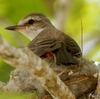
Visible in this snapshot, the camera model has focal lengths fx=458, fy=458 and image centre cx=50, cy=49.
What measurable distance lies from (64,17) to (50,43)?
239cm

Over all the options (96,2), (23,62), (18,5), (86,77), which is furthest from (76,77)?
(96,2)

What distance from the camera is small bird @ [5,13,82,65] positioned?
20.2 ft

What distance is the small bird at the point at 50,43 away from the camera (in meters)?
6.16

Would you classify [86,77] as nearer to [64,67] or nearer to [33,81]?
[64,67]

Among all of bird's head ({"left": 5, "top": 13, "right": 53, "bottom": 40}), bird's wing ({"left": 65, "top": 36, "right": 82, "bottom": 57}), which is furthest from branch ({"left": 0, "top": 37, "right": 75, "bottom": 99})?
bird's head ({"left": 5, "top": 13, "right": 53, "bottom": 40})

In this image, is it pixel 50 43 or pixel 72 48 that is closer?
pixel 50 43

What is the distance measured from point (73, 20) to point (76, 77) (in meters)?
3.51

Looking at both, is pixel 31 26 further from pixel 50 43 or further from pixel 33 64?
pixel 33 64

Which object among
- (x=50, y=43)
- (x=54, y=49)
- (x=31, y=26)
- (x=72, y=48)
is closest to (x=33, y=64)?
(x=54, y=49)

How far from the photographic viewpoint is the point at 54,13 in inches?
371

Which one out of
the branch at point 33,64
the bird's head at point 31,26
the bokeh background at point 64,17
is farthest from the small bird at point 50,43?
the branch at point 33,64

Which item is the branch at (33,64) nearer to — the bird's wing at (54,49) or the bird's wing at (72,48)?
the bird's wing at (54,49)

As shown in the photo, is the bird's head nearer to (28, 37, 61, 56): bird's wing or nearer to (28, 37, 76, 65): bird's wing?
(28, 37, 61, 56): bird's wing

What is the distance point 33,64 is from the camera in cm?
480
